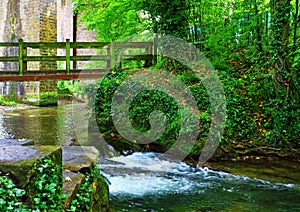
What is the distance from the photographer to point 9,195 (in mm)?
2689

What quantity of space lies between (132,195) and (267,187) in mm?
2379

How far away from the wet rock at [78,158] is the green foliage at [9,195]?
1430 mm

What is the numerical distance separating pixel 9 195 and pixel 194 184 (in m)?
4.23

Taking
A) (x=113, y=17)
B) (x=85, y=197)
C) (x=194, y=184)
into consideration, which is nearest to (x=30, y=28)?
(x=113, y=17)

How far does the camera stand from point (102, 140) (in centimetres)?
877

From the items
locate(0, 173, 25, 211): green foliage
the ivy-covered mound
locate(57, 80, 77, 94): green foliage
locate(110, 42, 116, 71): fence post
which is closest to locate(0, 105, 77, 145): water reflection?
the ivy-covered mound

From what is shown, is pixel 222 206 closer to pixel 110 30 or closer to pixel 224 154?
pixel 224 154

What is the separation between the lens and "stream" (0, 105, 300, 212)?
212 inches

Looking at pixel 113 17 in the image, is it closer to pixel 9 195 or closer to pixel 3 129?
pixel 3 129

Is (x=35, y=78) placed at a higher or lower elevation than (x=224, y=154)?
higher

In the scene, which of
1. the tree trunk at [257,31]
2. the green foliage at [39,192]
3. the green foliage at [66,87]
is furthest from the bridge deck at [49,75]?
the green foliage at [66,87]

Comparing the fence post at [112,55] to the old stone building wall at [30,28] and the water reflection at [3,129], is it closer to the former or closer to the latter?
the water reflection at [3,129]

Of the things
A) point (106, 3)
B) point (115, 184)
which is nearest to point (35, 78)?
point (106, 3)

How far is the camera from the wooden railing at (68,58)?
10145 millimetres
